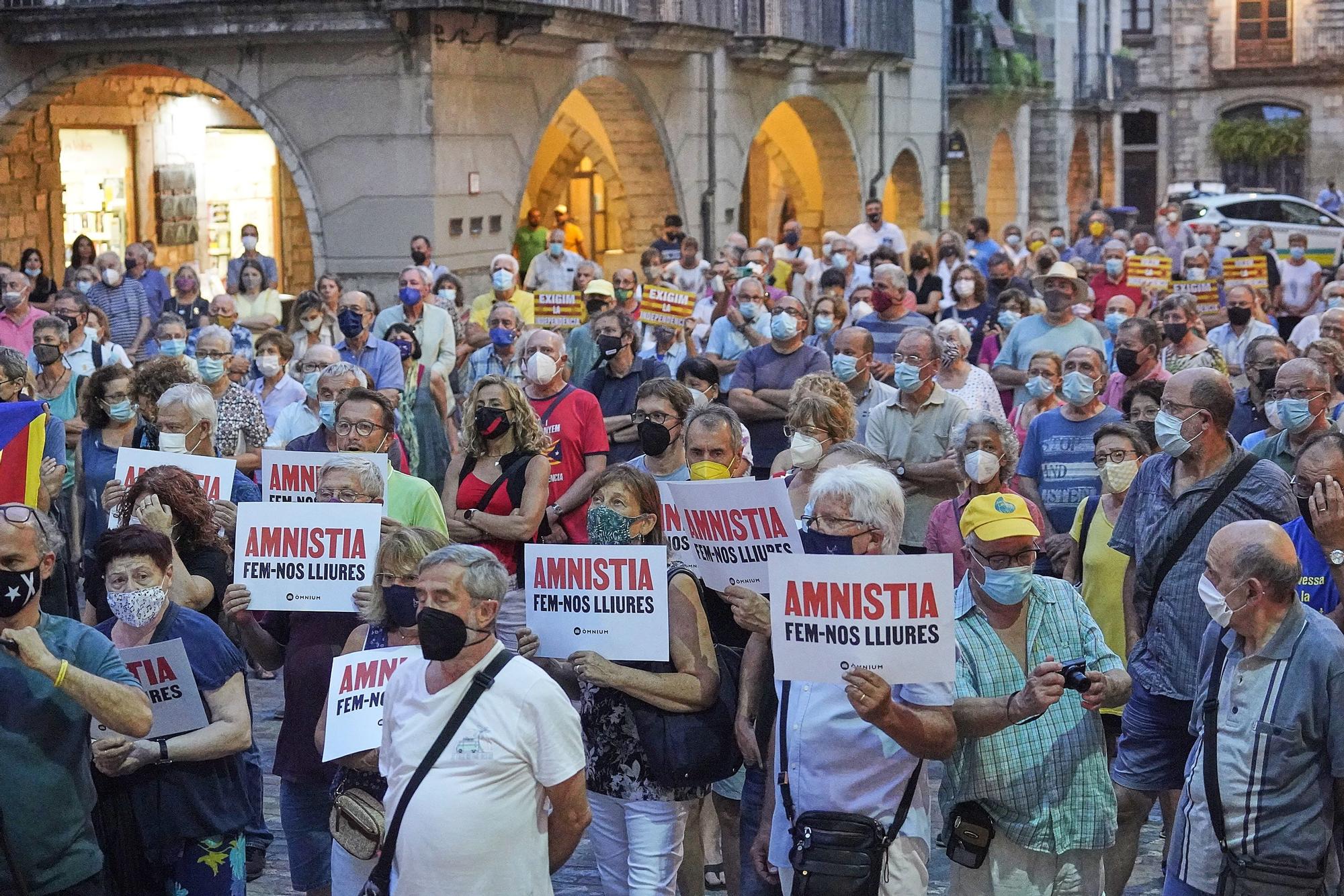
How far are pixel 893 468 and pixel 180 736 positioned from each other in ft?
13.7

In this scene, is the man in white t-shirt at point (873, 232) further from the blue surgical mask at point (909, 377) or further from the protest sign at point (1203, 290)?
the blue surgical mask at point (909, 377)

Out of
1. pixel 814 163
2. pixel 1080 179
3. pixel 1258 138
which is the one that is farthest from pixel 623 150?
pixel 1258 138

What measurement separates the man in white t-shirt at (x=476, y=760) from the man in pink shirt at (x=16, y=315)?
9.05m

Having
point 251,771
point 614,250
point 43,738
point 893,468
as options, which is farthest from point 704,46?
point 43,738

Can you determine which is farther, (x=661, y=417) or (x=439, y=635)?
(x=661, y=417)

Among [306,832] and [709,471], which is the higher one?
[709,471]

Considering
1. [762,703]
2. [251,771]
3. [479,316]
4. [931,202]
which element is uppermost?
[931,202]

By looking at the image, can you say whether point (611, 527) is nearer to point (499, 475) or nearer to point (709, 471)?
point (709, 471)

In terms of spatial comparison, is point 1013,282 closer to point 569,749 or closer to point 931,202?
point 569,749

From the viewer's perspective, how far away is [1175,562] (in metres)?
6.20

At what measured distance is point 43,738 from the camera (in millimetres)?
4859

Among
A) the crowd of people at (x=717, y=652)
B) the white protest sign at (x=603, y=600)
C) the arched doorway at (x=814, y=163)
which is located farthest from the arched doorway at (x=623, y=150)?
the white protest sign at (x=603, y=600)

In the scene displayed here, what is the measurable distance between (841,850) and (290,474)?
11.7ft

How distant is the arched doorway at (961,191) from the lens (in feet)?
122
